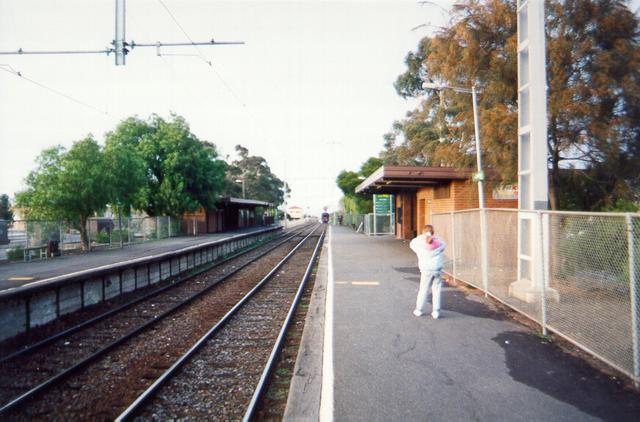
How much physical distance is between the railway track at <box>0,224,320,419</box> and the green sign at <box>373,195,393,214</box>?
76.9 feet

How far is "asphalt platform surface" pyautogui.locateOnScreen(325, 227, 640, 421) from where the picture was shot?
149 inches

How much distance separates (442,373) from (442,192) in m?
15.6

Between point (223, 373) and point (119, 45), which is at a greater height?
point (119, 45)

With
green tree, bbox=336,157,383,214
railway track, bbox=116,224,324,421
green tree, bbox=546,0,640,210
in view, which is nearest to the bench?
railway track, bbox=116,224,324,421

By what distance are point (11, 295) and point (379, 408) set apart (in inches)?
250

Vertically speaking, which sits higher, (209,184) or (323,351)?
(209,184)

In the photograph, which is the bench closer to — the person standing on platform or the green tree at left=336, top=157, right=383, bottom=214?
the person standing on platform

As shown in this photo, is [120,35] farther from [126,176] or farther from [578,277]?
[126,176]

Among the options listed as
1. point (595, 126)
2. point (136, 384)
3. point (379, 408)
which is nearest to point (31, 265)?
point (136, 384)

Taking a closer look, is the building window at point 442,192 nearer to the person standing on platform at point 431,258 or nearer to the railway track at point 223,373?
the railway track at point 223,373

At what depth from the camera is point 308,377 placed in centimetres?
471

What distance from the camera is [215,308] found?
929cm

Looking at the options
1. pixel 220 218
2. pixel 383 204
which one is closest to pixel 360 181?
pixel 383 204

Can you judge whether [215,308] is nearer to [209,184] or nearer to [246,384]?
[246,384]
